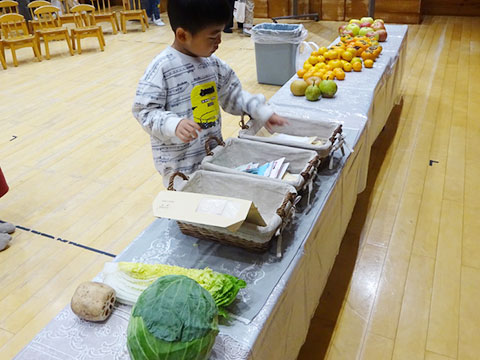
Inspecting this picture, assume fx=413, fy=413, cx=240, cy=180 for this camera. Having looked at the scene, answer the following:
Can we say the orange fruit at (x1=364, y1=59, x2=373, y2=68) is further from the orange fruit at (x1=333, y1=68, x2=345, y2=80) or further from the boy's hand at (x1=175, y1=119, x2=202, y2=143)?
the boy's hand at (x1=175, y1=119, x2=202, y2=143)

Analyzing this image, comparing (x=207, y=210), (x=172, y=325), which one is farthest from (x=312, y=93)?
(x=172, y=325)

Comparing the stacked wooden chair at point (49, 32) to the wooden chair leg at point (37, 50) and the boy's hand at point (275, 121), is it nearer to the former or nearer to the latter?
the wooden chair leg at point (37, 50)

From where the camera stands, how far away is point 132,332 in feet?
2.48

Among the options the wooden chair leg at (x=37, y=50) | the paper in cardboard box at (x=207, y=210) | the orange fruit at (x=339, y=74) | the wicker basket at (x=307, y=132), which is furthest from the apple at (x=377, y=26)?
the wooden chair leg at (x=37, y=50)

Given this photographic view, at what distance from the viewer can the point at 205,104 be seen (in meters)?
1.40

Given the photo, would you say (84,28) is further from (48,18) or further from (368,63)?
(368,63)

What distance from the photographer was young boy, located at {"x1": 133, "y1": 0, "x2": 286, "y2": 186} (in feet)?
3.77

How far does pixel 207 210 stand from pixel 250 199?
0.24 m

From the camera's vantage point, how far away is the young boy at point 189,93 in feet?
3.77

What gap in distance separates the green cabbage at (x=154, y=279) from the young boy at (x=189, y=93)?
0.39m

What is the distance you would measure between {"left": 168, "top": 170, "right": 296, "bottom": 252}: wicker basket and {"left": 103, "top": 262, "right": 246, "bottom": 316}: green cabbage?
0.39 feet

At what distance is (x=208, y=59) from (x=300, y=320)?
0.89 m

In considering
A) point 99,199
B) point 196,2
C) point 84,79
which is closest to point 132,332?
point 196,2

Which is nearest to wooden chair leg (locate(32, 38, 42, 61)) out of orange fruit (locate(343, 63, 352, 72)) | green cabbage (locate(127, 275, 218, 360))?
A: orange fruit (locate(343, 63, 352, 72))
